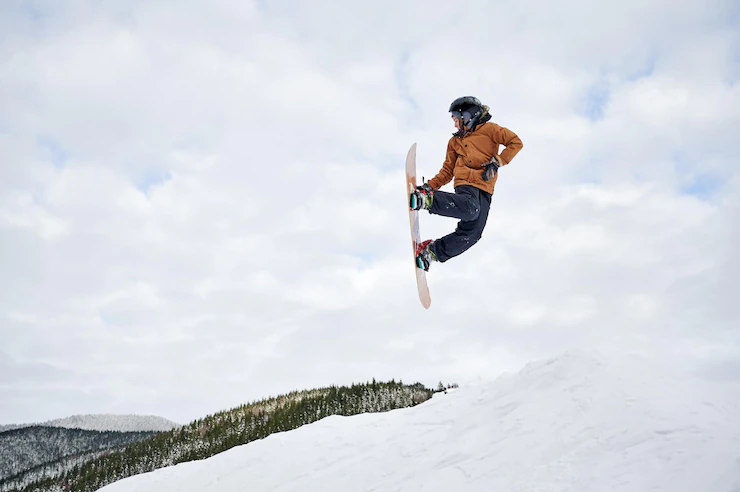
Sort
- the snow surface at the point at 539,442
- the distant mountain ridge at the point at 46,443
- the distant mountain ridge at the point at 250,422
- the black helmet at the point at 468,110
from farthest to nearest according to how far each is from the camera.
A: the distant mountain ridge at the point at 46,443
the distant mountain ridge at the point at 250,422
the black helmet at the point at 468,110
the snow surface at the point at 539,442

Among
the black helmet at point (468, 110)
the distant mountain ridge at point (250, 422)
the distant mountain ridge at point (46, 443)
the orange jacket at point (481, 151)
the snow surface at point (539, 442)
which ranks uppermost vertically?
the distant mountain ridge at point (46, 443)

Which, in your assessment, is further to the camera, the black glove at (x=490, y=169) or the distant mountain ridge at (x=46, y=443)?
the distant mountain ridge at (x=46, y=443)

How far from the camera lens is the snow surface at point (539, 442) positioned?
14.8 ft

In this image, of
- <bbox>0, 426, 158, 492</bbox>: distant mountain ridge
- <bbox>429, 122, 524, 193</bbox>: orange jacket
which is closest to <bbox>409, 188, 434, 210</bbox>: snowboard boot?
<bbox>429, 122, 524, 193</bbox>: orange jacket

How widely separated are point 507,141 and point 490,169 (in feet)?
2.25

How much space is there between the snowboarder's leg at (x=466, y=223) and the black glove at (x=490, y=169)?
0.30 meters

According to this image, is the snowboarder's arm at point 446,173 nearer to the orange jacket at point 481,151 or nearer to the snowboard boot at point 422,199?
the orange jacket at point 481,151

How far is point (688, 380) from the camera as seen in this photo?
6062 millimetres

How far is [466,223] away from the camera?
29.7 feet

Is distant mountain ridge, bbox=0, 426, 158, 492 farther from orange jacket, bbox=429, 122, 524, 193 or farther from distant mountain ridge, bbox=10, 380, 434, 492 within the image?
orange jacket, bbox=429, 122, 524, 193

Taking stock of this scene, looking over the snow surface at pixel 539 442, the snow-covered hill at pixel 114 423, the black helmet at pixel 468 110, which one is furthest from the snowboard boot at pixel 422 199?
the snow-covered hill at pixel 114 423

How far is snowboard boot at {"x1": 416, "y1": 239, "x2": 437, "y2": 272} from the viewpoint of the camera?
9570 mm

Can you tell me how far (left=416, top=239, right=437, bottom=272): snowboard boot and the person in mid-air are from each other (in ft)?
0.16

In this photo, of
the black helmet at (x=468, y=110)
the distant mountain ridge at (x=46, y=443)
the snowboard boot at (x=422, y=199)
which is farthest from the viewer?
the distant mountain ridge at (x=46, y=443)
